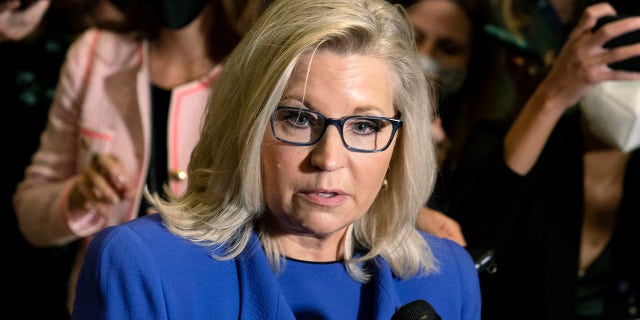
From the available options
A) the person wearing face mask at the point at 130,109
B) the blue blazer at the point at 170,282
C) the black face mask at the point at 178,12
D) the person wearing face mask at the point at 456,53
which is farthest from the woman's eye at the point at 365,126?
the person wearing face mask at the point at 456,53

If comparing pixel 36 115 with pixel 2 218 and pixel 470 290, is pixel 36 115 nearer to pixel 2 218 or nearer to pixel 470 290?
pixel 2 218

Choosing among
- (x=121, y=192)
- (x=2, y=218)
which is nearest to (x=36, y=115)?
(x=2, y=218)

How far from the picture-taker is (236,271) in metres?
1.63

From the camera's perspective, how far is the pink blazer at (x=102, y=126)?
2.42 meters

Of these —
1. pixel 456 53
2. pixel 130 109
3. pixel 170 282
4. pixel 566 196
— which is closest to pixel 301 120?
pixel 170 282

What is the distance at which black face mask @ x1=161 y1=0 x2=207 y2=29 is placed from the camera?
249 centimetres

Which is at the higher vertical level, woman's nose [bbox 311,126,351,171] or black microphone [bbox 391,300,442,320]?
woman's nose [bbox 311,126,351,171]

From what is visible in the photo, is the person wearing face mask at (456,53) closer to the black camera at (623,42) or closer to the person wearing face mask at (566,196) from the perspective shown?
the person wearing face mask at (566,196)

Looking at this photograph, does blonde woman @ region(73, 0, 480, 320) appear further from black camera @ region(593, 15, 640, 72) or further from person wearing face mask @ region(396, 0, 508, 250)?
person wearing face mask @ region(396, 0, 508, 250)

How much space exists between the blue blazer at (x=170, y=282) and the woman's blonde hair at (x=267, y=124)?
30 mm

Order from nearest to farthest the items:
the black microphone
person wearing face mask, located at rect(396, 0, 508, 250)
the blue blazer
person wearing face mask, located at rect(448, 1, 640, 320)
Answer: the black microphone, the blue blazer, person wearing face mask, located at rect(448, 1, 640, 320), person wearing face mask, located at rect(396, 0, 508, 250)

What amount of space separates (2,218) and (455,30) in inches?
63.3

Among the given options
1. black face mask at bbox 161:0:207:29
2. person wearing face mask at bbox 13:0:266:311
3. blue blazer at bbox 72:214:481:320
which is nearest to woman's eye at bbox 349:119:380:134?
blue blazer at bbox 72:214:481:320

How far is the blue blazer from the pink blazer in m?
0.78
